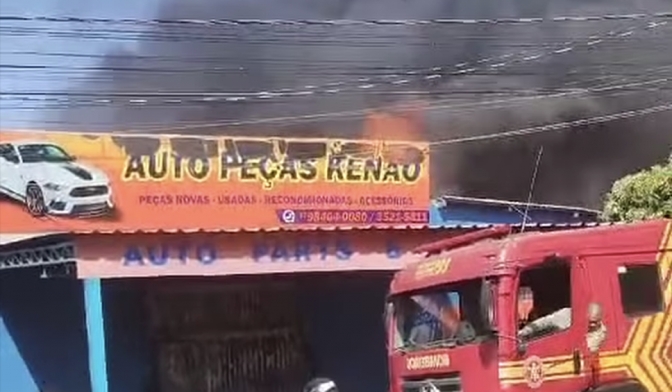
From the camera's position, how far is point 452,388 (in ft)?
27.9

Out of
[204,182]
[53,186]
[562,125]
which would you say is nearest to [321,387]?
[204,182]

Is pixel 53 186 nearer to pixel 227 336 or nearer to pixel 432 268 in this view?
pixel 227 336

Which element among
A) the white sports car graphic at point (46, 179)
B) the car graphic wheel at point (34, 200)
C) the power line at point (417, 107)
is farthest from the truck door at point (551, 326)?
the power line at point (417, 107)

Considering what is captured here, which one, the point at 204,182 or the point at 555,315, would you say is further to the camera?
the point at 204,182

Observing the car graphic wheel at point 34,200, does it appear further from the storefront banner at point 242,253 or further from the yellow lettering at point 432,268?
the yellow lettering at point 432,268

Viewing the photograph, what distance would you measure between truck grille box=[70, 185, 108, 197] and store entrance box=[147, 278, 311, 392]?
17.0 ft

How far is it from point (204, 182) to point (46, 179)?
10.0 feet

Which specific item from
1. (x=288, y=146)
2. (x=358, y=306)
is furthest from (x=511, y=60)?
(x=358, y=306)

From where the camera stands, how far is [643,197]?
15.8 meters

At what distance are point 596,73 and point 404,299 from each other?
2394 cm

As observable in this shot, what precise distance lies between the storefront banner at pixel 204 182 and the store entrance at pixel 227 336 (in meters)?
3.37

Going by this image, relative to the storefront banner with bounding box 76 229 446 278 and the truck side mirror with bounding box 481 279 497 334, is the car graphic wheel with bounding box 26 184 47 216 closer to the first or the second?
the storefront banner with bounding box 76 229 446 278

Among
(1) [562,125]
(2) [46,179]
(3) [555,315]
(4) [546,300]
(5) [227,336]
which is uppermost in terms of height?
(1) [562,125]

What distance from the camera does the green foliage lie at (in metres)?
15.4
